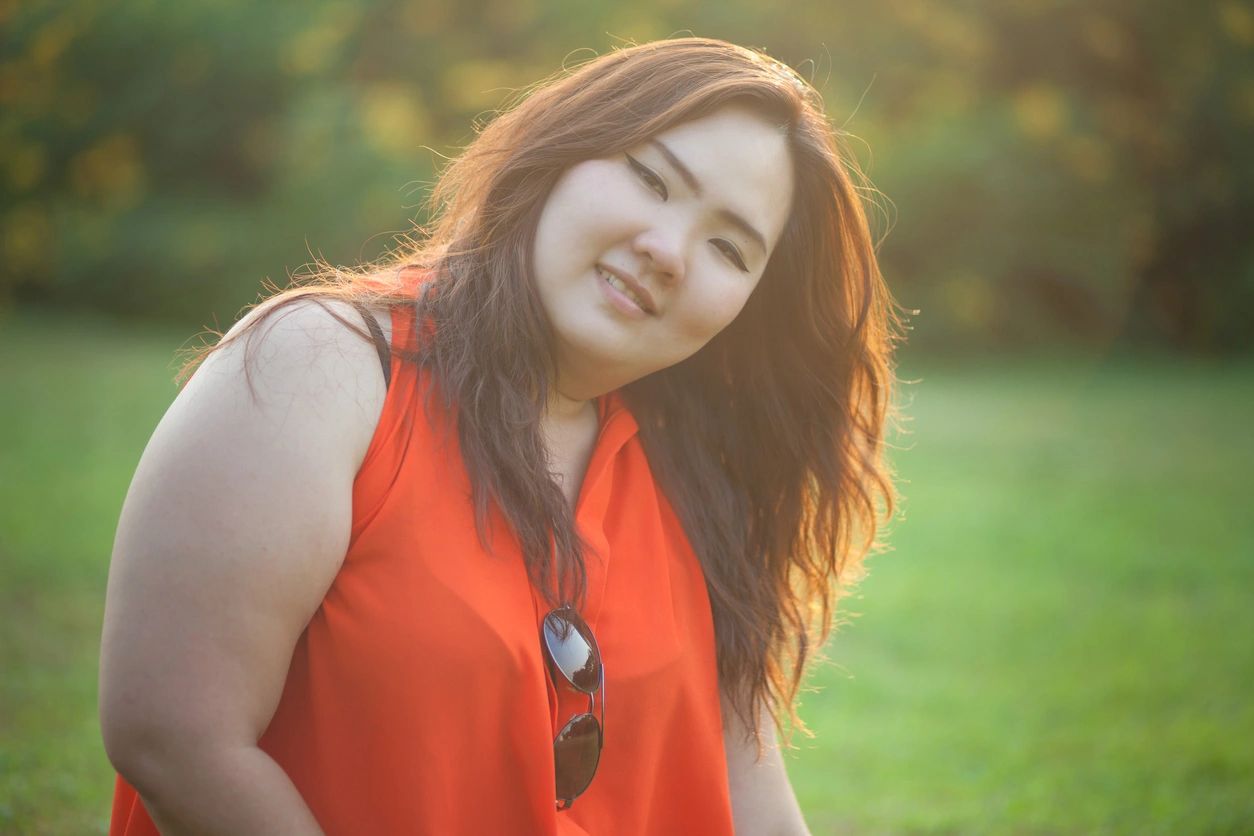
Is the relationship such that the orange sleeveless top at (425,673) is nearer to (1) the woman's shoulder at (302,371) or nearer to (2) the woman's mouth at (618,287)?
(1) the woman's shoulder at (302,371)

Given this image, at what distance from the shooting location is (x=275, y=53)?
17.8 metres

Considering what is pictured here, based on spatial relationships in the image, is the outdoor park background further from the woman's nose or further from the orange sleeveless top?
the woman's nose

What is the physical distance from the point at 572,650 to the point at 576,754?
18 centimetres

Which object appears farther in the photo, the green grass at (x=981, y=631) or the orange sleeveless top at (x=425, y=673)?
the green grass at (x=981, y=631)

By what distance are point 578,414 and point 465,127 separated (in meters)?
17.4

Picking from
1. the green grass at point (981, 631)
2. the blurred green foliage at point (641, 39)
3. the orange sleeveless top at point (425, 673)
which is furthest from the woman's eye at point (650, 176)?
the blurred green foliage at point (641, 39)

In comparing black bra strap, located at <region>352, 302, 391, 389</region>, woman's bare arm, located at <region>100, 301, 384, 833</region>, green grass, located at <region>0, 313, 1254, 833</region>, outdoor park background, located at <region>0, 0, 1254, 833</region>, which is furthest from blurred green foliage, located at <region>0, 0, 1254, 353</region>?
woman's bare arm, located at <region>100, 301, 384, 833</region>

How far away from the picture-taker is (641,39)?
1722 centimetres

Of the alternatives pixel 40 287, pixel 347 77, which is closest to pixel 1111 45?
pixel 347 77

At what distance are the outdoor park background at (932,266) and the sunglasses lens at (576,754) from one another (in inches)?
124

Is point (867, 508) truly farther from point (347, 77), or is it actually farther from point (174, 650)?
point (347, 77)

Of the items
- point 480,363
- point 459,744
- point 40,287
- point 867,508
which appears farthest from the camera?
point 40,287

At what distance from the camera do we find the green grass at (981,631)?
4062 millimetres

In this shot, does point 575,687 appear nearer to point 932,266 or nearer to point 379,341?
point 379,341
